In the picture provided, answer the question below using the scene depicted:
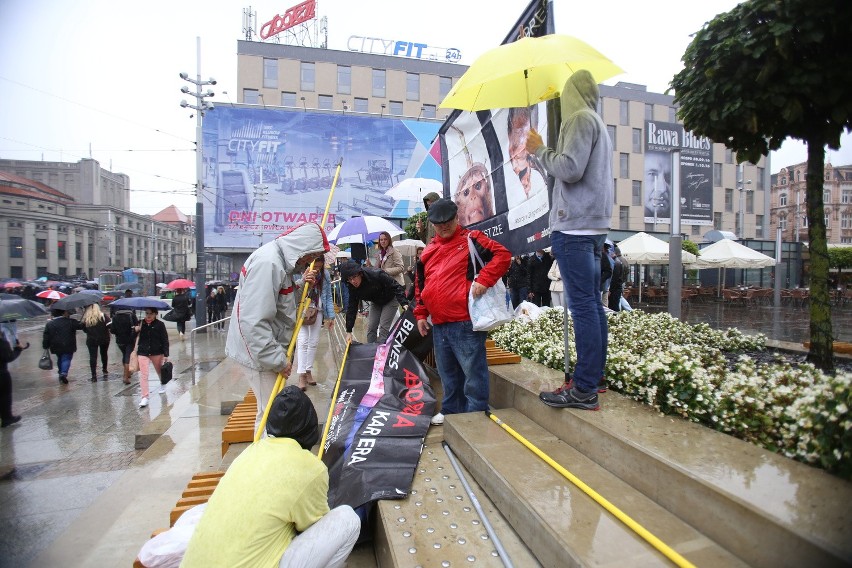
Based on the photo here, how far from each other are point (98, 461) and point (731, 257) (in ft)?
66.4

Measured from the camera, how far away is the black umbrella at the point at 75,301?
880cm

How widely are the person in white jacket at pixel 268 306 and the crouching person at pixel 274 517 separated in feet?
3.51

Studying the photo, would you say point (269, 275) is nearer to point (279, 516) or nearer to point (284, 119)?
point (279, 516)

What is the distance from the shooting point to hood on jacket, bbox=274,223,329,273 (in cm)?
354

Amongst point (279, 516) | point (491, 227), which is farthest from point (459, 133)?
point (279, 516)

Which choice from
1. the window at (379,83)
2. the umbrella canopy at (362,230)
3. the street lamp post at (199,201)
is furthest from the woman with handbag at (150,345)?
the window at (379,83)

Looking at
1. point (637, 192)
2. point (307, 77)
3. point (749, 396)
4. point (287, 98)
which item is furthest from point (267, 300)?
point (637, 192)

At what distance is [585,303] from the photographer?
2846mm

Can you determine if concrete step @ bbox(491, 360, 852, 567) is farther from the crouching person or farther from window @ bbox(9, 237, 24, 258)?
window @ bbox(9, 237, 24, 258)

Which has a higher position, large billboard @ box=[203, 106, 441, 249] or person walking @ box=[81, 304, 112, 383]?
large billboard @ box=[203, 106, 441, 249]

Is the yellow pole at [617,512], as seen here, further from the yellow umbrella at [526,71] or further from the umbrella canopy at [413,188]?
the umbrella canopy at [413,188]

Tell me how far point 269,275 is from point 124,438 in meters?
4.77

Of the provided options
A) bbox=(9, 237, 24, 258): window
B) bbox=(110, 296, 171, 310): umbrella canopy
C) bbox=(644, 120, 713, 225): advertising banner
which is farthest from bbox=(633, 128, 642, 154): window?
bbox=(9, 237, 24, 258): window

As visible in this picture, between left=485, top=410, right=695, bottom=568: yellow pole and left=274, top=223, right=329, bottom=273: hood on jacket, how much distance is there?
2.10 metres
